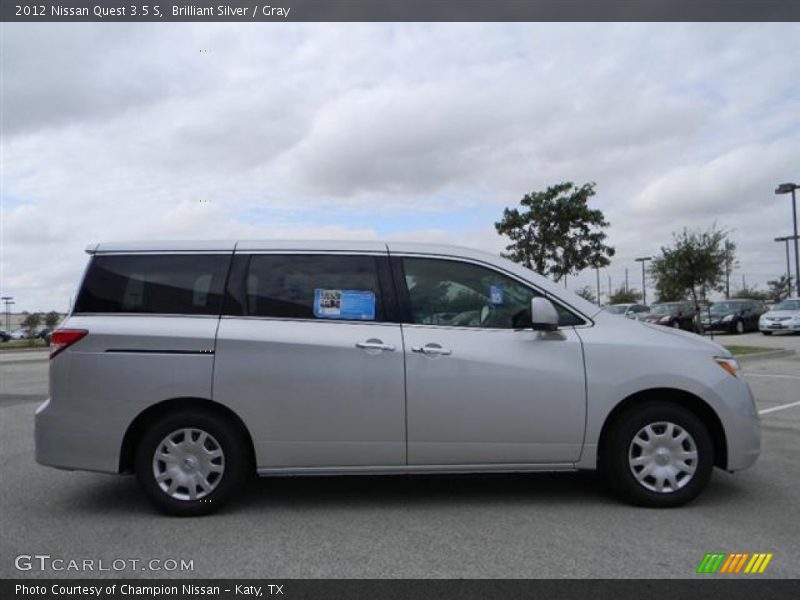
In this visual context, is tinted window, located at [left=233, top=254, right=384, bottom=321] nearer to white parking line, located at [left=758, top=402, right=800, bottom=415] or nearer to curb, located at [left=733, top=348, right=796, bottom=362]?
white parking line, located at [left=758, top=402, right=800, bottom=415]

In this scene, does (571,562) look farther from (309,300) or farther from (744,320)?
(744,320)

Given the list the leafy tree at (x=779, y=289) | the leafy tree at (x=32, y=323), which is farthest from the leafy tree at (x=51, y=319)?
the leafy tree at (x=779, y=289)

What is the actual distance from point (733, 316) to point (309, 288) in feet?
93.8

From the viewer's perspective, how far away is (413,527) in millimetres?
4348

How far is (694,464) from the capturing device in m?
4.67

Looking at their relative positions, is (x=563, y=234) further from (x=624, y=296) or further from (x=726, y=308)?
(x=624, y=296)

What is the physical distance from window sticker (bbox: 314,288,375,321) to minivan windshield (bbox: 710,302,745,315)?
2848 cm

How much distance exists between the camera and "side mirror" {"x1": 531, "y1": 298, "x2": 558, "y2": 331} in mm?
4586

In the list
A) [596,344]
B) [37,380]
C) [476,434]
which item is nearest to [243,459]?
[476,434]

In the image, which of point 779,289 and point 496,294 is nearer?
point 496,294

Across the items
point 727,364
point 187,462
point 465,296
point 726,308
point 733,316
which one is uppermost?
point 726,308

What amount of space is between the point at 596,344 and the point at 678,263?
17889mm

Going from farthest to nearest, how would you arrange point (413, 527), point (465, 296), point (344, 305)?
point (465, 296) → point (344, 305) → point (413, 527)

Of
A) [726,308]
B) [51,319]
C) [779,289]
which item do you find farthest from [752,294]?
[51,319]
